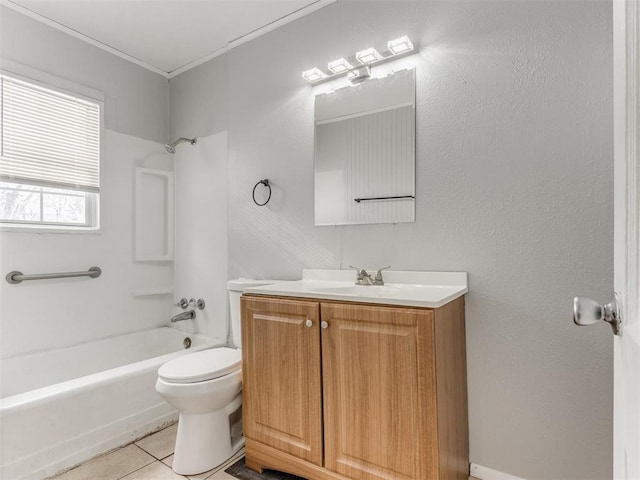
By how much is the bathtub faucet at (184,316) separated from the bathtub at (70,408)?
0.36 m

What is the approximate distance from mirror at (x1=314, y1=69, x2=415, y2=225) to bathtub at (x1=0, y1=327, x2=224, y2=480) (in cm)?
138

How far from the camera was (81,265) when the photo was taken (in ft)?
8.12

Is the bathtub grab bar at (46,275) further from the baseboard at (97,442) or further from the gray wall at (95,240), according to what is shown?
the baseboard at (97,442)

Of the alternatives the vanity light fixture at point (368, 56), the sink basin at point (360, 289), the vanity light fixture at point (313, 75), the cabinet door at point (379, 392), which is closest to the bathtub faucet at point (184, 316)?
the sink basin at point (360, 289)

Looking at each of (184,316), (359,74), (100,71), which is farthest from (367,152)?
(100,71)

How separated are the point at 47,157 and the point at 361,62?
2083mm

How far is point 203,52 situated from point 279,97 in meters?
0.91

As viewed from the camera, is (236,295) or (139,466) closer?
(139,466)

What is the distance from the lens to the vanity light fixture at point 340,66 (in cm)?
195

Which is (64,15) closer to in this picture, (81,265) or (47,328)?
(81,265)

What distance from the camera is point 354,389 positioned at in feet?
4.67

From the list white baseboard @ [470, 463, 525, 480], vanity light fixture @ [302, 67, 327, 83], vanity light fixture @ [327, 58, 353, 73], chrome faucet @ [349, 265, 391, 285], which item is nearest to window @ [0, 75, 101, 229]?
vanity light fixture @ [302, 67, 327, 83]

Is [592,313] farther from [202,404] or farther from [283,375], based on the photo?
[202,404]

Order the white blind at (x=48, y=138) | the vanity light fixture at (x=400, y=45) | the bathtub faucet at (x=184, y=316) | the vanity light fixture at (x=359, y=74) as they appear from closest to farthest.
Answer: the vanity light fixture at (x=400, y=45)
the vanity light fixture at (x=359, y=74)
the white blind at (x=48, y=138)
the bathtub faucet at (x=184, y=316)
